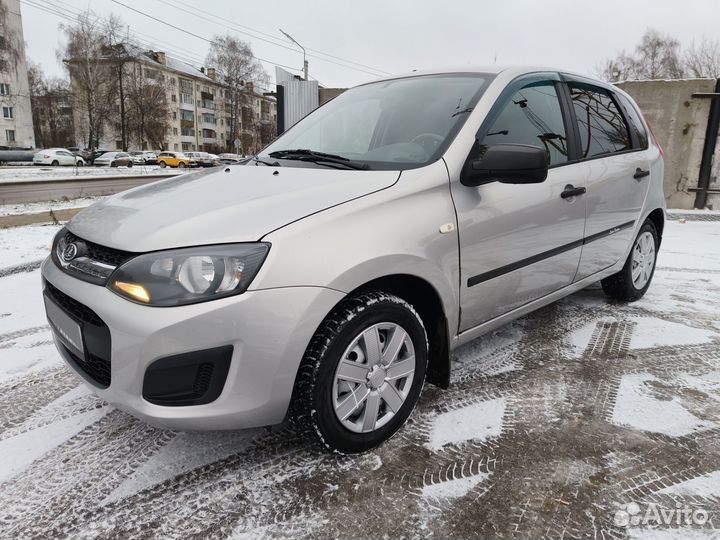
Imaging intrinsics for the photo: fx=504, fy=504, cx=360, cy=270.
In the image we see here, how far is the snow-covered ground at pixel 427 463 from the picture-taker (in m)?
1.71

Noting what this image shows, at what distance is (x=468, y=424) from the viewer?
228 cm

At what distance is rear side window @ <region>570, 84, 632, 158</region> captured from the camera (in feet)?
10.2

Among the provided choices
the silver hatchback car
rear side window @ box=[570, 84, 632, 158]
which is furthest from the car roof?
rear side window @ box=[570, 84, 632, 158]

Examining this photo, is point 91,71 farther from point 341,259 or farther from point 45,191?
point 341,259

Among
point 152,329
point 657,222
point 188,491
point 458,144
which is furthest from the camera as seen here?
point 657,222

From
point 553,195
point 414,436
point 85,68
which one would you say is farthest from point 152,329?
point 85,68

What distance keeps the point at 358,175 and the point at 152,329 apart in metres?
1.03

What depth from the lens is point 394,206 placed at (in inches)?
78.6

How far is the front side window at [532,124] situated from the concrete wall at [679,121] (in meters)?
7.60

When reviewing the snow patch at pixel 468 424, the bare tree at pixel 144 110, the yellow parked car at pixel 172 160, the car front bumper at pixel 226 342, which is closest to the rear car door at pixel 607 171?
the snow patch at pixel 468 424

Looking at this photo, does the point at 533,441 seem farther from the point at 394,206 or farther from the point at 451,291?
the point at 394,206

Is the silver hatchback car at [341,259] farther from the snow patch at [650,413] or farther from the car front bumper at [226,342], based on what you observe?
the snow patch at [650,413]

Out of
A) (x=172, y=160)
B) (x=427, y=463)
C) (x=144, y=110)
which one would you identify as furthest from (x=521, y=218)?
(x=144, y=110)

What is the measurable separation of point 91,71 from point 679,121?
48.5 meters
